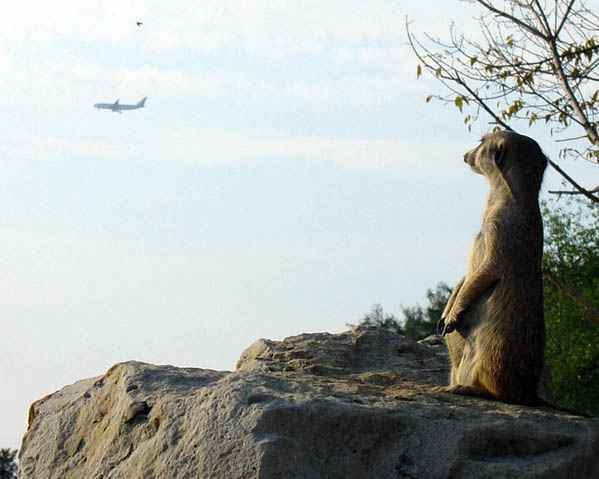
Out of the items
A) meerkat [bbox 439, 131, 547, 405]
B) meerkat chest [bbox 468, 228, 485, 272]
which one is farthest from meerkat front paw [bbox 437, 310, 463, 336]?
meerkat chest [bbox 468, 228, 485, 272]

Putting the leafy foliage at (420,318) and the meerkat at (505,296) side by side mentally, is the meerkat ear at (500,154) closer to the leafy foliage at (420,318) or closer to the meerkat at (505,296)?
the meerkat at (505,296)

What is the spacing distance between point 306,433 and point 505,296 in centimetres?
182

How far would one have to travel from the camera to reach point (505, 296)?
741cm

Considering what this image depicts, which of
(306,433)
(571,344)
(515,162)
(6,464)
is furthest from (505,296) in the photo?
(571,344)

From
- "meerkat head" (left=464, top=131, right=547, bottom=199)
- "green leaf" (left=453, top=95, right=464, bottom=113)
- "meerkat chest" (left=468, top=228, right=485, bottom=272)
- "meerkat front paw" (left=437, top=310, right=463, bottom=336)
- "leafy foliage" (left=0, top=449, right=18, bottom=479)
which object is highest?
"green leaf" (left=453, top=95, right=464, bottom=113)

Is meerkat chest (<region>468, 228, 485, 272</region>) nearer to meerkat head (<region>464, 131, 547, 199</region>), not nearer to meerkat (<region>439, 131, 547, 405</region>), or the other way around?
meerkat (<region>439, 131, 547, 405</region>)

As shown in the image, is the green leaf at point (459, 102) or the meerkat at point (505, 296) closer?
the meerkat at point (505, 296)

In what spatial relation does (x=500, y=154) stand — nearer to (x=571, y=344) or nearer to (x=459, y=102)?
(x=459, y=102)

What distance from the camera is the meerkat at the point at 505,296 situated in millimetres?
7359

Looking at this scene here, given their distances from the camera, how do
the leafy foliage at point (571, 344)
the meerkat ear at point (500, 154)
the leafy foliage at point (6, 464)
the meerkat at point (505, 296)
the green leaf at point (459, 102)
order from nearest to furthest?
the meerkat at point (505, 296) < the meerkat ear at point (500, 154) < the green leaf at point (459, 102) < the leafy foliage at point (6, 464) < the leafy foliage at point (571, 344)

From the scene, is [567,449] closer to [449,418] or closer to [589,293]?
[449,418]

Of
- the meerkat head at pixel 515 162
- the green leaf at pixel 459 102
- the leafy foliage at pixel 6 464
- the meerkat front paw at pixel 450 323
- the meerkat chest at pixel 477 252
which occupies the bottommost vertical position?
the leafy foliage at pixel 6 464

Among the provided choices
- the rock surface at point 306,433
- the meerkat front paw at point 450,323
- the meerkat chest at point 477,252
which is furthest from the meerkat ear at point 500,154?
the rock surface at point 306,433

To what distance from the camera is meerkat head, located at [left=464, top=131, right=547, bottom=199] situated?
25.2 feet
